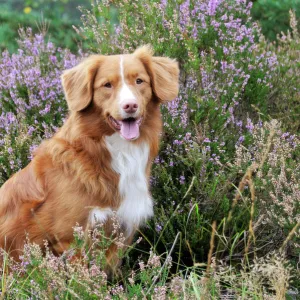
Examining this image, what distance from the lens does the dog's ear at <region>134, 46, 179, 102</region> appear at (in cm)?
351

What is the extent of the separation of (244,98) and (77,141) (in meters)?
1.79

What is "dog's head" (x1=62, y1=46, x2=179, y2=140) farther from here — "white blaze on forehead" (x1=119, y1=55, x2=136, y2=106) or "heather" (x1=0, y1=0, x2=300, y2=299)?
"heather" (x1=0, y1=0, x2=300, y2=299)

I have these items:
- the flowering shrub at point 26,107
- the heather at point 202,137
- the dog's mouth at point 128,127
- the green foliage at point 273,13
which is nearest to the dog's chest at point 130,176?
the dog's mouth at point 128,127

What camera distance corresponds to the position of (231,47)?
14.6 feet

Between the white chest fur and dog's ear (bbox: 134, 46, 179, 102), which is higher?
dog's ear (bbox: 134, 46, 179, 102)

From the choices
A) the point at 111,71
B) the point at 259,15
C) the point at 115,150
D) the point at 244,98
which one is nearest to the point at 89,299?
the point at 115,150

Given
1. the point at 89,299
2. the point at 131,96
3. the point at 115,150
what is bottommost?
the point at 89,299

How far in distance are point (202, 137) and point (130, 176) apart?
0.76 m

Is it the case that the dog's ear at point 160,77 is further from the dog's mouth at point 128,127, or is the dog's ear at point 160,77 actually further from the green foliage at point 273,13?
the green foliage at point 273,13

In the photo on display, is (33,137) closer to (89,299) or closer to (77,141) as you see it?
(77,141)

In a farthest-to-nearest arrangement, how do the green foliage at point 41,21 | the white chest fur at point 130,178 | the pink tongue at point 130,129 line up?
the green foliage at point 41,21
the white chest fur at point 130,178
the pink tongue at point 130,129

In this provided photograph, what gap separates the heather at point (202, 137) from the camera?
3.48m

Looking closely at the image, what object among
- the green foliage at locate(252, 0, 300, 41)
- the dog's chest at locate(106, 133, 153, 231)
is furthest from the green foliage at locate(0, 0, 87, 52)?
the dog's chest at locate(106, 133, 153, 231)

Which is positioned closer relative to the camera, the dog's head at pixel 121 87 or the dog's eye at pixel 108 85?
the dog's head at pixel 121 87
